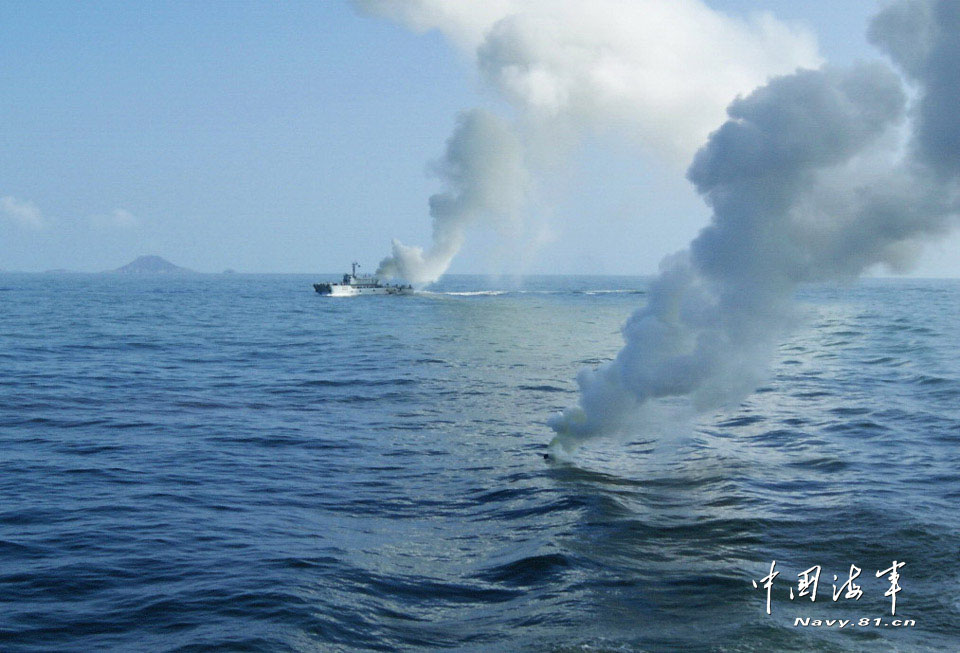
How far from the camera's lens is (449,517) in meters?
19.2

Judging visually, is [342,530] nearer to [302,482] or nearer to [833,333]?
[302,482]

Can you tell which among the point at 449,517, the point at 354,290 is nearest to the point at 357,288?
the point at 354,290

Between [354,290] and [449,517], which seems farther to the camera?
[354,290]

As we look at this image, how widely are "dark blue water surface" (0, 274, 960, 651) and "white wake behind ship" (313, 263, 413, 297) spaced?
101 m

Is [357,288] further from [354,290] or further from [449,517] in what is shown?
[449,517]

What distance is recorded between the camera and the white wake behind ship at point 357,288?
144m

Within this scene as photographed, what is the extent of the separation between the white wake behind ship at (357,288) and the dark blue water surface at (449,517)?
332 ft

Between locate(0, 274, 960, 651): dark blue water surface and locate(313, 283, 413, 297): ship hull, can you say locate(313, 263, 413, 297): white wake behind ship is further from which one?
locate(0, 274, 960, 651): dark blue water surface

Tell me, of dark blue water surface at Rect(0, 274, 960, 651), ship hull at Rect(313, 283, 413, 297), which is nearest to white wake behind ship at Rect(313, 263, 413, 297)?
ship hull at Rect(313, 283, 413, 297)

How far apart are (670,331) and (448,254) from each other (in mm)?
125832

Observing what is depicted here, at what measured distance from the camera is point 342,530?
1812cm

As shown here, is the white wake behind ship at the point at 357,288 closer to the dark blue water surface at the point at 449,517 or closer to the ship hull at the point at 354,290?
the ship hull at the point at 354,290

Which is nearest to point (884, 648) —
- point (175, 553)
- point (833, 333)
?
point (175, 553)

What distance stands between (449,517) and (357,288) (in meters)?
131
